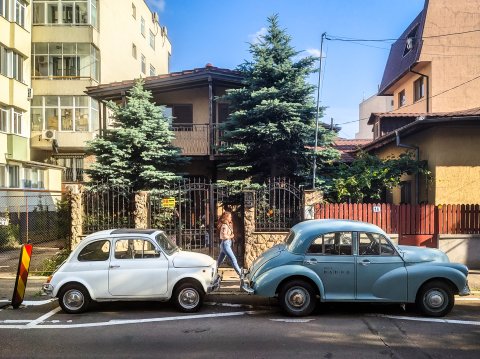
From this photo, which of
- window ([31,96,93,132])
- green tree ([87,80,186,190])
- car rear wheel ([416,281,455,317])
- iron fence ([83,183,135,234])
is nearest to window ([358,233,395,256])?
car rear wheel ([416,281,455,317])

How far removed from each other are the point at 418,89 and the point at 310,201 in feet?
51.8

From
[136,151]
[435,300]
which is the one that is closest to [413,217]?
[435,300]

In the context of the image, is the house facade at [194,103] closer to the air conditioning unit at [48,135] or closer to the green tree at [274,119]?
the green tree at [274,119]

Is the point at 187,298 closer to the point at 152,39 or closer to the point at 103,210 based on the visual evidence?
the point at 103,210

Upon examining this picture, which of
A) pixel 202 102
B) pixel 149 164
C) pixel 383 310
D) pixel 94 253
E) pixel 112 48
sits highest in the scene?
pixel 112 48

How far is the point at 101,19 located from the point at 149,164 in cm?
1504

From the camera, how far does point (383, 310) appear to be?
807cm

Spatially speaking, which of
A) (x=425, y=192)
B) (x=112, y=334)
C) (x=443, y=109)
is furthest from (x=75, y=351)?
(x=443, y=109)

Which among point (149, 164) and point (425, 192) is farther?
point (149, 164)

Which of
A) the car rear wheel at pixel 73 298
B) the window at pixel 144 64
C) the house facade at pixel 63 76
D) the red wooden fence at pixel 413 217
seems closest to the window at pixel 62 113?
the house facade at pixel 63 76

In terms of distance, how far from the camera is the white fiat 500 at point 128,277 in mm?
7945

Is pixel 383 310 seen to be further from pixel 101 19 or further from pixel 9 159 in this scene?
pixel 101 19

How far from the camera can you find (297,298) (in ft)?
25.0

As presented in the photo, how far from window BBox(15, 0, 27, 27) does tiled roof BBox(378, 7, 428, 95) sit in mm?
20399
